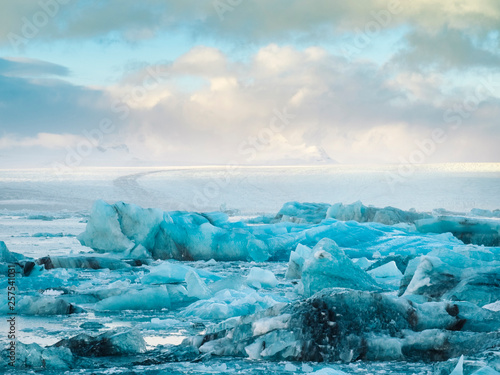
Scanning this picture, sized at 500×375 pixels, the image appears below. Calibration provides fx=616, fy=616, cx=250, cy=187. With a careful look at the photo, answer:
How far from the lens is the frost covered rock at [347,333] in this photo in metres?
3.46

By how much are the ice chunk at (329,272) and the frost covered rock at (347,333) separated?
71.6 inches

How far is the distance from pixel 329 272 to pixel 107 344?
2628 mm

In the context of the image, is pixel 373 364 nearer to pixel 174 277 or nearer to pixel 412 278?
pixel 412 278

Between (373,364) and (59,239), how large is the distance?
9.65 meters

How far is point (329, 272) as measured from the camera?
5707mm

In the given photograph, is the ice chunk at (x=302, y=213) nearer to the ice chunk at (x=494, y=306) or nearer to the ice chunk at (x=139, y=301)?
the ice chunk at (x=139, y=301)

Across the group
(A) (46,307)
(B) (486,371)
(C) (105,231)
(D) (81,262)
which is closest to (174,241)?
(C) (105,231)

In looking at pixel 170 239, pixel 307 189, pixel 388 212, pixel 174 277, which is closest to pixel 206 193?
pixel 307 189

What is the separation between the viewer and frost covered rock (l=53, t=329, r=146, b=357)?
356 centimetres

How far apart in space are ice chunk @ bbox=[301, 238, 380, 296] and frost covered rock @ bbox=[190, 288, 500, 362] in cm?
182

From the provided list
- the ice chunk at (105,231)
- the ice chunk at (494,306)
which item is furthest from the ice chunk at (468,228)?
the ice chunk at (494,306)

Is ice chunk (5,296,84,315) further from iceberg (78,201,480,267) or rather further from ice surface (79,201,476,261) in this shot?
ice surface (79,201,476,261)

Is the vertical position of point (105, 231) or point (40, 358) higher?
point (105, 231)

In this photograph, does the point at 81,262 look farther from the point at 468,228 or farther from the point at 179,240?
the point at 468,228
